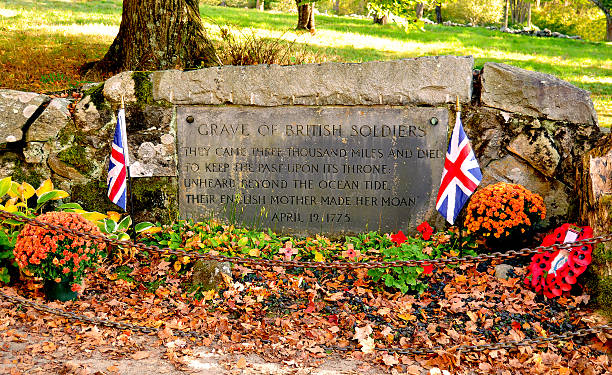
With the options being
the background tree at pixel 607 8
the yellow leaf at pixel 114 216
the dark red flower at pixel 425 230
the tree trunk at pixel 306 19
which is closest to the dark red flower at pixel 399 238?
the dark red flower at pixel 425 230

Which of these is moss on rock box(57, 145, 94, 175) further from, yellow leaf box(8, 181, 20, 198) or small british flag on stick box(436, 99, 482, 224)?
small british flag on stick box(436, 99, 482, 224)

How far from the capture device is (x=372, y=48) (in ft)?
43.8

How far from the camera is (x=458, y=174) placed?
4.80 m

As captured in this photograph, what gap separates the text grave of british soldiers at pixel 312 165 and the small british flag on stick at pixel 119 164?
0.82 metres

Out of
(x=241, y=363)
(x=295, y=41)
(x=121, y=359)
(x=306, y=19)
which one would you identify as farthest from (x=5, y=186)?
(x=306, y=19)

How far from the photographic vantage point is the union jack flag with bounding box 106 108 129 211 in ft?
16.5

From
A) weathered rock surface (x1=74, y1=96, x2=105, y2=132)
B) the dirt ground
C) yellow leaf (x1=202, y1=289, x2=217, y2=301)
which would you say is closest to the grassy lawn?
weathered rock surface (x1=74, y1=96, x2=105, y2=132)

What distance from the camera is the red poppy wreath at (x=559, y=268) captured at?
4379 mm

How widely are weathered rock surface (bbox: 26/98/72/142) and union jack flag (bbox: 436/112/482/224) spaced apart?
13.3 feet

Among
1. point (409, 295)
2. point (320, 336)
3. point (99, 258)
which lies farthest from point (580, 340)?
point (99, 258)

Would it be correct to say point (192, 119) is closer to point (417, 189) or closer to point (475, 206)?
point (417, 189)

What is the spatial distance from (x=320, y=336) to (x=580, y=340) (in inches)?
76.0

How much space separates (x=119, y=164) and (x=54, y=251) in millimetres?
1192

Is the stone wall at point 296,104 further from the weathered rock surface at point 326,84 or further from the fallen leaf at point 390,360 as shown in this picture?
the fallen leaf at point 390,360
